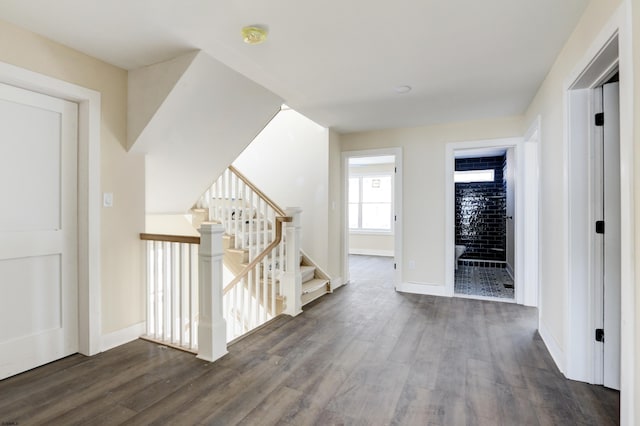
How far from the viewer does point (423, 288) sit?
434 centimetres

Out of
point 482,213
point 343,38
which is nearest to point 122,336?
point 343,38

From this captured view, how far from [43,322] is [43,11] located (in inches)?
80.2

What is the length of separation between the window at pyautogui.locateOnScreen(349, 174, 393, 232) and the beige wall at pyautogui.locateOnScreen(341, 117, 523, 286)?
3615 mm

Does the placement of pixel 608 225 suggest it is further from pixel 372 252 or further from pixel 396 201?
pixel 372 252

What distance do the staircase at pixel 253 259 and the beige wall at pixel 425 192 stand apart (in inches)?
50.1

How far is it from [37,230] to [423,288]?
4.06 meters

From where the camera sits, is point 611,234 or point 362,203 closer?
point 611,234

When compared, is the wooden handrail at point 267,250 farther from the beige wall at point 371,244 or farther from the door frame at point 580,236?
the beige wall at point 371,244

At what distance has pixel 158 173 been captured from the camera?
321 cm

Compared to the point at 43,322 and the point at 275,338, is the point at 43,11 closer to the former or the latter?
the point at 43,322

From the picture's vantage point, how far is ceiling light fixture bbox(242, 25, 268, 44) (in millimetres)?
2025

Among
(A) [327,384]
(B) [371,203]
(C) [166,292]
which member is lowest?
(A) [327,384]

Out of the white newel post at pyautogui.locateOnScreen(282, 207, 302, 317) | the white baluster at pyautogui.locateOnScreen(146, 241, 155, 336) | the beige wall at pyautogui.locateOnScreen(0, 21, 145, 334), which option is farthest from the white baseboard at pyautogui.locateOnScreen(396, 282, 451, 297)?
the beige wall at pyautogui.locateOnScreen(0, 21, 145, 334)

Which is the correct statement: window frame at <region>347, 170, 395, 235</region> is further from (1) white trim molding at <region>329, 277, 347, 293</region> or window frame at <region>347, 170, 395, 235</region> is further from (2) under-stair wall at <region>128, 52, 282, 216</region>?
(2) under-stair wall at <region>128, 52, 282, 216</region>
